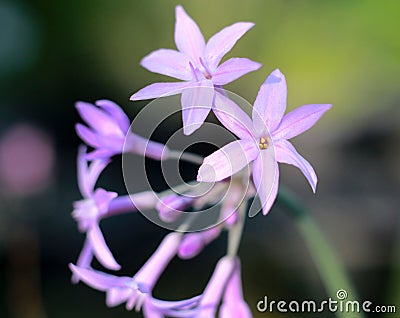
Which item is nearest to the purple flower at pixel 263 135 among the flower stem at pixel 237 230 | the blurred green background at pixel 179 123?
the flower stem at pixel 237 230

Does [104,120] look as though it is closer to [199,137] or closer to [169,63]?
[169,63]

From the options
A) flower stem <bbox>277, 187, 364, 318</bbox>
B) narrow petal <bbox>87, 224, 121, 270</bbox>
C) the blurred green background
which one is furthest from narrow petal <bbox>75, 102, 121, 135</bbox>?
the blurred green background

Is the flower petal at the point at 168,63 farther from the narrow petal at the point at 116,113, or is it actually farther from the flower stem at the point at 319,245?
the flower stem at the point at 319,245

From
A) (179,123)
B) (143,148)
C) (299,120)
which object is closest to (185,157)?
(143,148)

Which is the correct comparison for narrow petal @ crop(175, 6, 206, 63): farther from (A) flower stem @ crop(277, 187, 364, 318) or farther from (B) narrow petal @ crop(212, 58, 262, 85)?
(A) flower stem @ crop(277, 187, 364, 318)

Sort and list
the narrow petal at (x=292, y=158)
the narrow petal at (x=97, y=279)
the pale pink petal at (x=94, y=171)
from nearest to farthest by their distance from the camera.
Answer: the narrow petal at (x=292, y=158) < the narrow petal at (x=97, y=279) < the pale pink petal at (x=94, y=171)

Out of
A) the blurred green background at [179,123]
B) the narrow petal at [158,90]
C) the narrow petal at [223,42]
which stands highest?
the narrow petal at [223,42]
